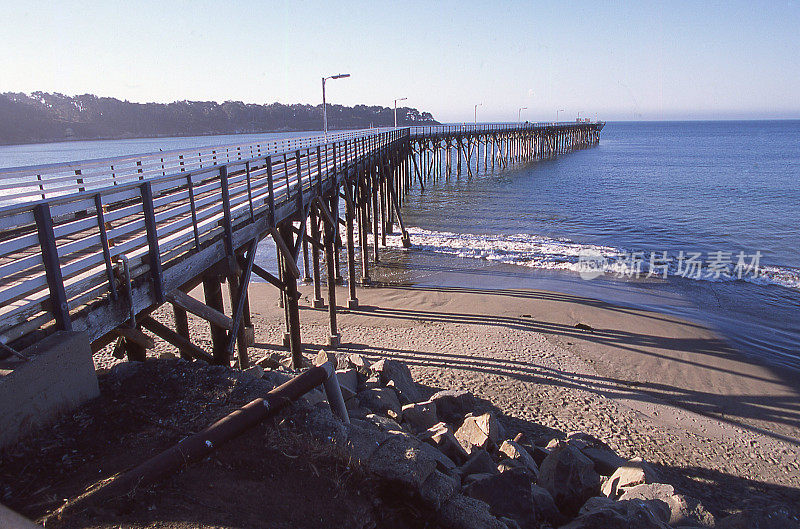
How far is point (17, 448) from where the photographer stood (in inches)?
121

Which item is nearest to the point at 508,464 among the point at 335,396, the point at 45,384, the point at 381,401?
the point at 381,401

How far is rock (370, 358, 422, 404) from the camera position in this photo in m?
7.56

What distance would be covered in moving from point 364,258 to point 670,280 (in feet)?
33.9

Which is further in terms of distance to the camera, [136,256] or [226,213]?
[226,213]

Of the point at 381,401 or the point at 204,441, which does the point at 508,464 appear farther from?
the point at 204,441

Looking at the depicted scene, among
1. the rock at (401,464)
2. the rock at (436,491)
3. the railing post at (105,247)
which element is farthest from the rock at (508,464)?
the railing post at (105,247)

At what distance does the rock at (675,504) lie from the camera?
191 inches

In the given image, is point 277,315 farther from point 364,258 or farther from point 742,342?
point 742,342

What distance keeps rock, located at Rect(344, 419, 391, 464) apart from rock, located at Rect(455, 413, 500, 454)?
2065 millimetres

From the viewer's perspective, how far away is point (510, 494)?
4.44 meters

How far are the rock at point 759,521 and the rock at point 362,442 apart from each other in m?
3.30

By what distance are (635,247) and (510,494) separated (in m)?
19.7

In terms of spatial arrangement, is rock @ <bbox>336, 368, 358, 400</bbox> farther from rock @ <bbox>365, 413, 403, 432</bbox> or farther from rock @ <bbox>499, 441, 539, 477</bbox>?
rock @ <bbox>499, 441, 539, 477</bbox>

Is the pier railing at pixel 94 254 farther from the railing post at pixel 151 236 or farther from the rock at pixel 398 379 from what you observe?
the rock at pixel 398 379
